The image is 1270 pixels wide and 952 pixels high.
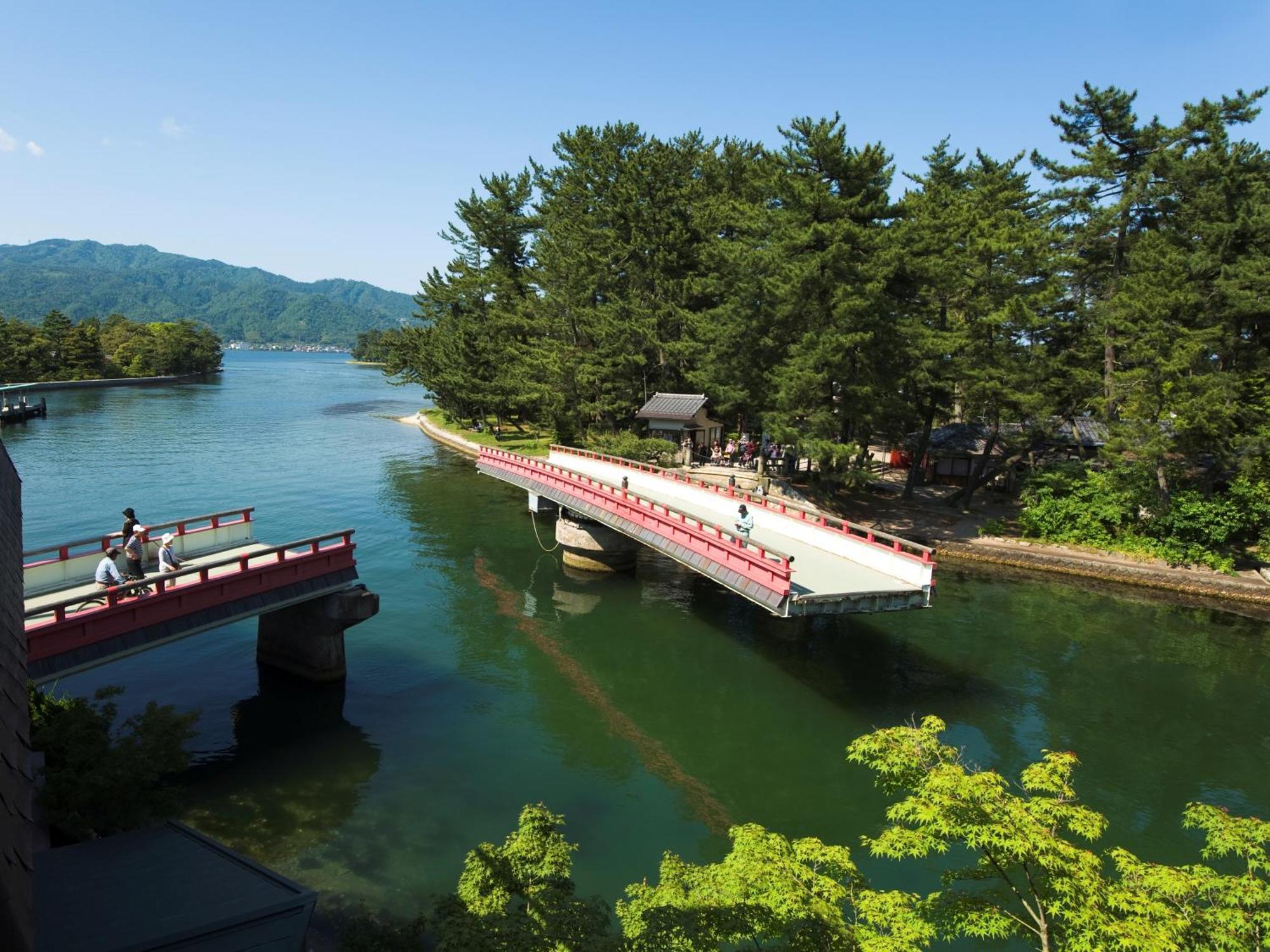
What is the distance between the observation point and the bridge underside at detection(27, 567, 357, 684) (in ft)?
47.4

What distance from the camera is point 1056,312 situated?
38125mm

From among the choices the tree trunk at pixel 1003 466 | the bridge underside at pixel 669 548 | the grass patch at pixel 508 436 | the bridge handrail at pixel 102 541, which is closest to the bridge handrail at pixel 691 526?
the bridge underside at pixel 669 548

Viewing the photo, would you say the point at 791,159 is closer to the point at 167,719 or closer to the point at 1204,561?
the point at 1204,561

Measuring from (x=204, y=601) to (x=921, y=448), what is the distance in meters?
38.4

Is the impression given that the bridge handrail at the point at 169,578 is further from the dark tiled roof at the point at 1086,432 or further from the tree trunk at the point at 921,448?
the dark tiled roof at the point at 1086,432

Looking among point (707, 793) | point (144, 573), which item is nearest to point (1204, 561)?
point (707, 793)

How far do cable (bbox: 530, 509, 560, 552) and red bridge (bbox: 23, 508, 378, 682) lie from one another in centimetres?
1414

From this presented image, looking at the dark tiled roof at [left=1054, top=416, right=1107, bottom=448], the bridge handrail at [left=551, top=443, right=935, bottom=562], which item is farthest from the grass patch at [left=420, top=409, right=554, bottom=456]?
the dark tiled roof at [left=1054, top=416, right=1107, bottom=448]

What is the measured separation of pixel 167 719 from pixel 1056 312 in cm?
4131

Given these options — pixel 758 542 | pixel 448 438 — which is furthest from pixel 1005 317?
pixel 448 438

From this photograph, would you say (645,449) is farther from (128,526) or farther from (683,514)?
(128,526)

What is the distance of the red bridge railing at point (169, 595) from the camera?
14.4 meters

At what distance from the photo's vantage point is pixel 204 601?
17.0 meters

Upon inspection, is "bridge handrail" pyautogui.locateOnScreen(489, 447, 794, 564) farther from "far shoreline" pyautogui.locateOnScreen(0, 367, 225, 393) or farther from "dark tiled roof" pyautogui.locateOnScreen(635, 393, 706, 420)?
"far shoreline" pyautogui.locateOnScreen(0, 367, 225, 393)
